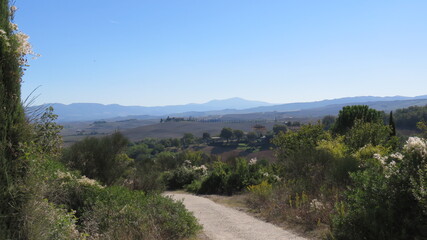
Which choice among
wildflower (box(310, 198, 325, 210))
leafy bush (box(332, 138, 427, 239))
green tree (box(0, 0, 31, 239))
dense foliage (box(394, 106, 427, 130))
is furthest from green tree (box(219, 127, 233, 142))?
green tree (box(0, 0, 31, 239))

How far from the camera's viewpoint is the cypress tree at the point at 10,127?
3959mm

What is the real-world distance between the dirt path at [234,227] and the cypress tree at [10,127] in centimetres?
430

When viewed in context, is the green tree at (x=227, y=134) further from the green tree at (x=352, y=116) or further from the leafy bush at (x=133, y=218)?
the leafy bush at (x=133, y=218)

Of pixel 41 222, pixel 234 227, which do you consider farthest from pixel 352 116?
pixel 41 222

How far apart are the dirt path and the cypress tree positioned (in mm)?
4296

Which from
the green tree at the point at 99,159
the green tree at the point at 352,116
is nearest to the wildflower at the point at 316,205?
the green tree at the point at 99,159

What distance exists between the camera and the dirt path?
755cm

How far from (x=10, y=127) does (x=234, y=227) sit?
5.81 m

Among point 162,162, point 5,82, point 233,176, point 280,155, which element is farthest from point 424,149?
point 162,162

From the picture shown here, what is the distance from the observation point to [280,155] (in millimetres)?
18422

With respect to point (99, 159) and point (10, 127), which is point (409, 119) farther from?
point (10, 127)

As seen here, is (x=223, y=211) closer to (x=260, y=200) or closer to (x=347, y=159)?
(x=260, y=200)

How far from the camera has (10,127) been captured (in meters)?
4.05

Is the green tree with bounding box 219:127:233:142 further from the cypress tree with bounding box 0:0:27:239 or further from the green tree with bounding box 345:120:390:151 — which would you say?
the cypress tree with bounding box 0:0:27:239
